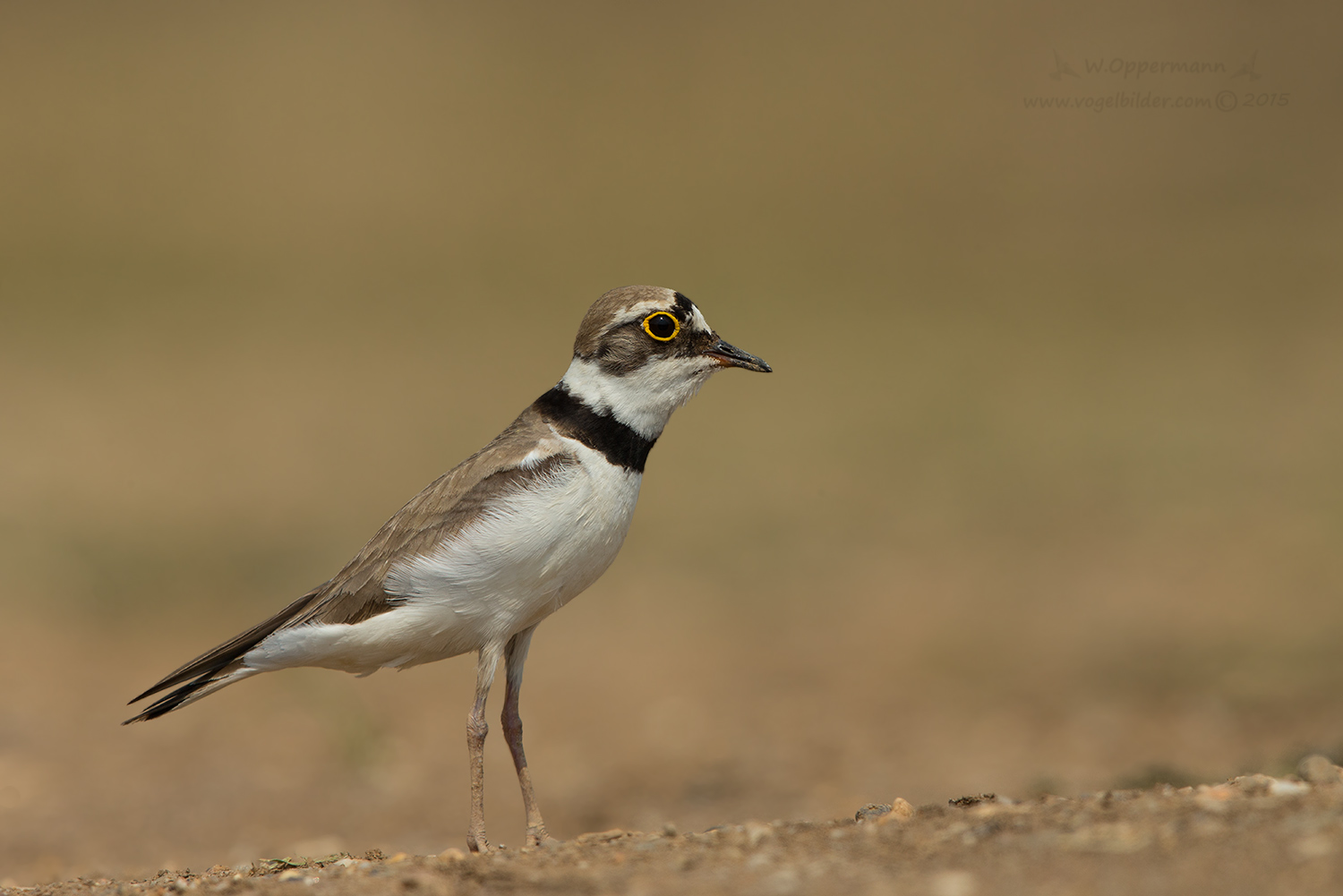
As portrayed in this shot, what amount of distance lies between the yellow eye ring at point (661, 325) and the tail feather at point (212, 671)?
2309 millimetres

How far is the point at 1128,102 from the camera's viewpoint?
101 ft

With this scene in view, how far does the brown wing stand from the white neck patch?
0.30 m

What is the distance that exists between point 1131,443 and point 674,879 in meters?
14.3

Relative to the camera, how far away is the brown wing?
20.7 feet

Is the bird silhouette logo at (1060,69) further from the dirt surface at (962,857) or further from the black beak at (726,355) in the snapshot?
the dirt surface at (962,857)

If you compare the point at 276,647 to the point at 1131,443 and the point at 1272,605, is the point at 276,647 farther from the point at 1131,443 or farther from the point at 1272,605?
the point at 1131,443

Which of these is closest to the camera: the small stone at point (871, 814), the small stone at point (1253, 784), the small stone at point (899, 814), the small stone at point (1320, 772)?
the small stone at point (1253, 784)

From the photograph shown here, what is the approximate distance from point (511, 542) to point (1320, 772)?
3.62 meters

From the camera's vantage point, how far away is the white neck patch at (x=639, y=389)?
21.5 ft

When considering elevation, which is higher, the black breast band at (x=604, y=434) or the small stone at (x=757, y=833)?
the black breast band at (x=604, y=434)

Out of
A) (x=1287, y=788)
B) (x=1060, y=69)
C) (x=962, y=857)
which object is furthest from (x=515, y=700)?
(x=1060, y=69)

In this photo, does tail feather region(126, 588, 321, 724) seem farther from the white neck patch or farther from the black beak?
the black beak

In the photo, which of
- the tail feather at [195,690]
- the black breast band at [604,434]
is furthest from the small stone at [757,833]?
the tail feather at [195,690]

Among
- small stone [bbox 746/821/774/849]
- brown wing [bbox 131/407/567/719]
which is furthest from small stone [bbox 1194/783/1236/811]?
brown wing [bbox 131/407/567/719]
